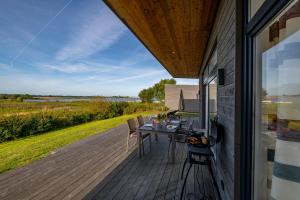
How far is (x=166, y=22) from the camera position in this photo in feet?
10.0

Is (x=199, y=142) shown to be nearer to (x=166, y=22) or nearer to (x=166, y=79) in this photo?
(x=166, y=22)

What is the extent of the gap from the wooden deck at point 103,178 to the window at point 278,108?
5.70 feet

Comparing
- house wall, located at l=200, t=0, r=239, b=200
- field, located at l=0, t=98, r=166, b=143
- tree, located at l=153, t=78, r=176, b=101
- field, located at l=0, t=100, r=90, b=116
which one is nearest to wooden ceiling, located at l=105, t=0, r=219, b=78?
house wall, located at l=200, t=0, r=239, b=200

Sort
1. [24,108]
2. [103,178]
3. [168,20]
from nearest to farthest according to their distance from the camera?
[168,20] → [103,178] → [24,108]

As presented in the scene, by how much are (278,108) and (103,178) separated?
Result: 9.58ft

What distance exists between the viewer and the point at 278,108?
99 centimetres

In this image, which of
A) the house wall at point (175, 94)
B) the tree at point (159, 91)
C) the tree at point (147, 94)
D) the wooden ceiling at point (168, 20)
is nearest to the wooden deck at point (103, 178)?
the wooden ceiling at point (168, 20)

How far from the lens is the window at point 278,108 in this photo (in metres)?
0.84

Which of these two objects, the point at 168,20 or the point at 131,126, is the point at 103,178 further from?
the point at 168,20

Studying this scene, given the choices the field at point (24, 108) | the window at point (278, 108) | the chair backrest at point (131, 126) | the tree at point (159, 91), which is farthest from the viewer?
the tree at point (159, 91)

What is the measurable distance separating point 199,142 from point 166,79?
27.8 metres

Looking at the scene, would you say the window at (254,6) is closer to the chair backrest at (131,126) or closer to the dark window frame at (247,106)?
the dark window frame at (247,106)

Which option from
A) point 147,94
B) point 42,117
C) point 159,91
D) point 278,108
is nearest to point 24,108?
point 42,117

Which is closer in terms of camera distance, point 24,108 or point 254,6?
point 254,6
